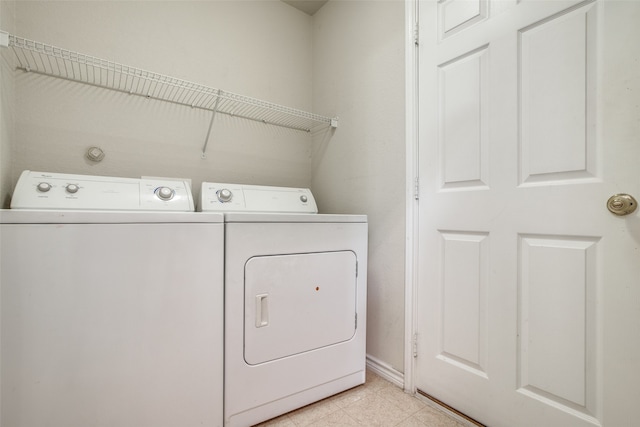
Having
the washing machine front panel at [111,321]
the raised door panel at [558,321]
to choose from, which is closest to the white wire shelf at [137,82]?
the washing machine front panel at [111,321]

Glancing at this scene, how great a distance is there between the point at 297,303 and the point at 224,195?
686mm

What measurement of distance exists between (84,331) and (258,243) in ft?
2.09

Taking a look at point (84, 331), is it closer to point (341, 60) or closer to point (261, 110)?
point (261, 110)

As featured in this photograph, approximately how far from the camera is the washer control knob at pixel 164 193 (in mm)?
1352

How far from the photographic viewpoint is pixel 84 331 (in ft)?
3.13

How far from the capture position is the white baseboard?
1558 mm

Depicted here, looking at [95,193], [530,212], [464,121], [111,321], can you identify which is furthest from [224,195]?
[530,212]

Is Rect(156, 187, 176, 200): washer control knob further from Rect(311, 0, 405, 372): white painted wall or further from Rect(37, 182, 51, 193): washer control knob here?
Rect(311, 0, 405, 372): white painted wall

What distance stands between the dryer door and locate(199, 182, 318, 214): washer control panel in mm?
450

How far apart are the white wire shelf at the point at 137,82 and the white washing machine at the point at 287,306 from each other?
588 mm

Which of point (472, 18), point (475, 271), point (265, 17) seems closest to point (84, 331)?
point (475, 271)

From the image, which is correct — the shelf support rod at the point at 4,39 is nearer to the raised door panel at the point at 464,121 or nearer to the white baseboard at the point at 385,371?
the raised door panel at the point at 464,121

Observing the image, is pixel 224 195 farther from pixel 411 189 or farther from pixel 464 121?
pixel 464 121

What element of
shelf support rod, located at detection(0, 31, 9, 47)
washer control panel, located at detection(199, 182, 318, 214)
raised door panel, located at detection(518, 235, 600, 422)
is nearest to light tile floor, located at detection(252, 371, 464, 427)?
raised door panel, located at detection(518, 235, 600, 422)
